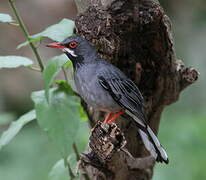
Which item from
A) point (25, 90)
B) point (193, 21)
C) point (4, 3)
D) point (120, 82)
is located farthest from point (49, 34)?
point (4, 3)

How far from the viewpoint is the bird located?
384 cm

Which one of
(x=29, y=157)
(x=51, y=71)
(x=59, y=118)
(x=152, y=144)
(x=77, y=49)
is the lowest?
(x=29, y=157)

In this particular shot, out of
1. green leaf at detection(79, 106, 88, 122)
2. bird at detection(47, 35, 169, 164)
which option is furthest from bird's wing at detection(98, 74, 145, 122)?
green leaf at detection(79, 106, 88, 122)

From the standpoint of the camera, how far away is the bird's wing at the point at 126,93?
12.6 ft

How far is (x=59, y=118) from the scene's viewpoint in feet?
11.8

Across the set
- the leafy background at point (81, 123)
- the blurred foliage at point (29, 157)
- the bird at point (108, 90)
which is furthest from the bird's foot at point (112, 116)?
the blurred foliage at point (29, 157)

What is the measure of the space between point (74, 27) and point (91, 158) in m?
0.96

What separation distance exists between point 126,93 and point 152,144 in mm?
386

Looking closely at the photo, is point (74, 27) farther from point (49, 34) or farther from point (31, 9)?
point (31, 9)

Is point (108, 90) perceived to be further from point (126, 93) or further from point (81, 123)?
point (81, 123)

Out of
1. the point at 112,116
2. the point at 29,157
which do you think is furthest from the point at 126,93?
the point at 29,157

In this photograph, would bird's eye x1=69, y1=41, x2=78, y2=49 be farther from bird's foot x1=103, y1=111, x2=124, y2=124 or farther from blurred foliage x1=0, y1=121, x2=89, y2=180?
blurred foliage x1=0, y1=121, x2=89, y2=180

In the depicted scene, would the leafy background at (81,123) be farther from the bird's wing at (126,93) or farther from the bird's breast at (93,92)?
the bird's wing at (126,93)

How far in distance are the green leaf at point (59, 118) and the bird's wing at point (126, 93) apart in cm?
34
